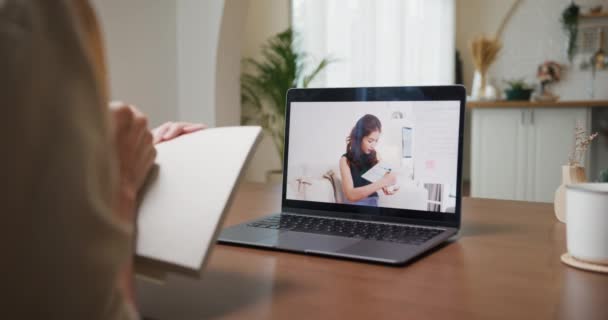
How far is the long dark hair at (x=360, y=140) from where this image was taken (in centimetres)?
98

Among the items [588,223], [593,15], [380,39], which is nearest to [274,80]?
[380,39]

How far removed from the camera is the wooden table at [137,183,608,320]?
0.56 metres

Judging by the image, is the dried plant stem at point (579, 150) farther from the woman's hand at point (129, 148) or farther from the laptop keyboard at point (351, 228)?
the woman's hand at point (129, 148)

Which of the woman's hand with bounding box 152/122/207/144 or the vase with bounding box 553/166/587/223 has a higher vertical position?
the woman's hand with bounding box 152/122/207/144

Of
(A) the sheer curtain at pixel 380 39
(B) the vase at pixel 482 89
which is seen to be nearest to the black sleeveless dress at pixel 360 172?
(B) the vase at pixel 482 89

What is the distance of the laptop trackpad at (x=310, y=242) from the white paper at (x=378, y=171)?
16 centimetres

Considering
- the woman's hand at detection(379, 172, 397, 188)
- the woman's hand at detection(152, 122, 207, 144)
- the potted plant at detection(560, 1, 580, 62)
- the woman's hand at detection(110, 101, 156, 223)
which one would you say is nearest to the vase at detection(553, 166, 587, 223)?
the woman's hand at detection(379, 172, 397, 188)

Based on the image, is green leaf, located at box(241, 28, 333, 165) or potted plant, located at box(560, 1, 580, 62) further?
potted plant, located at box(560, 1, 580, 62)

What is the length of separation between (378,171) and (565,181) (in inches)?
12.9

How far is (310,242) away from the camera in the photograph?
2.70 ft

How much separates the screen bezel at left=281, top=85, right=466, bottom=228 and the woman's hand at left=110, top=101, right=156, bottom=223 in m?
0.52

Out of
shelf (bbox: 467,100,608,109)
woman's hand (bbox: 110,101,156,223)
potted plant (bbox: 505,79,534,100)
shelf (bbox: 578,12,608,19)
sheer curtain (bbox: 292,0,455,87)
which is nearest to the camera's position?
woman's hand (bbox: 110,101,156,223)

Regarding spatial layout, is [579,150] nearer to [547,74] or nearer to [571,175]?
[571,175]

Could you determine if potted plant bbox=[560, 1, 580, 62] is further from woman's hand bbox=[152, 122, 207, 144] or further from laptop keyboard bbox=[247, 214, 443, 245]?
woman's hand bbox=[152, 122, 207, 144]
